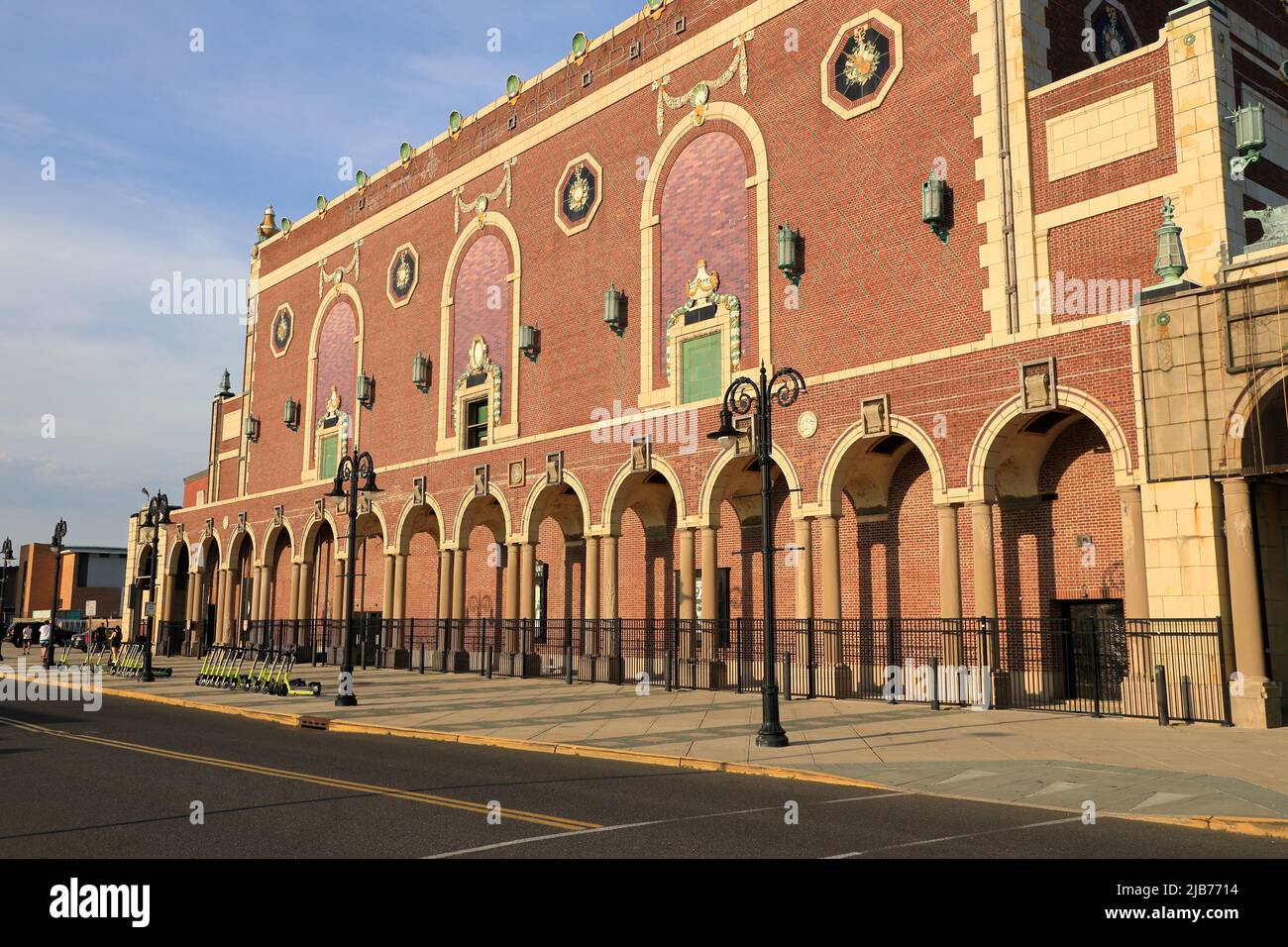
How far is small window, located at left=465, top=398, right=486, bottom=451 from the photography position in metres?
38.9

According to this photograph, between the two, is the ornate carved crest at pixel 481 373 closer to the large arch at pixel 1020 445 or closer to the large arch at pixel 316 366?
the large arch at pixel 316 366

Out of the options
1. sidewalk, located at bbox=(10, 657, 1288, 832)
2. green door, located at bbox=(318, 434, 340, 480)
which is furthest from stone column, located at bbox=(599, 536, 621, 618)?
green door, located at bbox=(318, 434, 340, 480)

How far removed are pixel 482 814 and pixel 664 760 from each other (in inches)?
200

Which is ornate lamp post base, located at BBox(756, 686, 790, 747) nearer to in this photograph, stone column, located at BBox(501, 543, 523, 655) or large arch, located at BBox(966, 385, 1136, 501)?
large arch, located at BBox(966, 385, 1136, 501)

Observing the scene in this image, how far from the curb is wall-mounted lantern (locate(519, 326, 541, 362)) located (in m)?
16.3

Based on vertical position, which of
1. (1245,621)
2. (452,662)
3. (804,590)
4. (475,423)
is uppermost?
(475,423)

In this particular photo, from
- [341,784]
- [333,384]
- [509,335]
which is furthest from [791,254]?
[333,384]

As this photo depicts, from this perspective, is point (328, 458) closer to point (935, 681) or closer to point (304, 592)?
point (304, 592)

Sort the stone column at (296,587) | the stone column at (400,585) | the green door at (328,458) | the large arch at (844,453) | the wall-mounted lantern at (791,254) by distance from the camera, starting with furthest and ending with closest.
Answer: the green door at (328,458) < the stone column at (296,587) < the stone column at (400,585) < the wall-mounted lantern at (791,254) < the large arch at (844,453)

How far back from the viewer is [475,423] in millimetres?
39188

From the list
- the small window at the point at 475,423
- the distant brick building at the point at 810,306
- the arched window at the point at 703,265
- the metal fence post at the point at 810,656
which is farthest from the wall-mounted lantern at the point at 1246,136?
the small window at the point at 475,423

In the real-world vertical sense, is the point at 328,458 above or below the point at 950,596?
above

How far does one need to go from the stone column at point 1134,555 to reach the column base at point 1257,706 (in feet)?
7.83

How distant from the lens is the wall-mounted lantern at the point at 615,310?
106 ft
